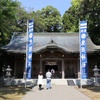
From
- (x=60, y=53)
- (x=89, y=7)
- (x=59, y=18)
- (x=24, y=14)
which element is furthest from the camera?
(x=59, y=18)

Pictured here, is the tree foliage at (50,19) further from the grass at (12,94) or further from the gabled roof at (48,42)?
the grass at (12,94)

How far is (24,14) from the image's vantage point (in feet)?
160

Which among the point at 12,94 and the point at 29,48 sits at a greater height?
the point at 29,48

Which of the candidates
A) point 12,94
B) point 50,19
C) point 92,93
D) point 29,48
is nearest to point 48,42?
point 29,48

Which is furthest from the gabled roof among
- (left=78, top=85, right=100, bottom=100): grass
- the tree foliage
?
the tree foliage

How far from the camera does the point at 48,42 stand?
34.7 m

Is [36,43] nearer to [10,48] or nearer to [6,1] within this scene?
[10,48]

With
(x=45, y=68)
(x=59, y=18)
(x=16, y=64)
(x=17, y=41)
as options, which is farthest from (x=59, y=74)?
(x=59, y=18)

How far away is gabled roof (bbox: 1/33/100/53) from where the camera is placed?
31142mm

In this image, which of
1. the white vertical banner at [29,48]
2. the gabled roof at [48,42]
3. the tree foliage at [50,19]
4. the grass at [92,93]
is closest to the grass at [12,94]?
the grass at [92,93]

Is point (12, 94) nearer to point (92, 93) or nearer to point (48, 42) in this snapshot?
point (92, 93)

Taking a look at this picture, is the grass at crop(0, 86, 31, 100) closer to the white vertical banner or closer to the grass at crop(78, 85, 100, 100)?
the grass at crop(78, 85, 100, 100)

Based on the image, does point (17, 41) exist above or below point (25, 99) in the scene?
above

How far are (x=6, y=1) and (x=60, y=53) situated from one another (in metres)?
12.9
